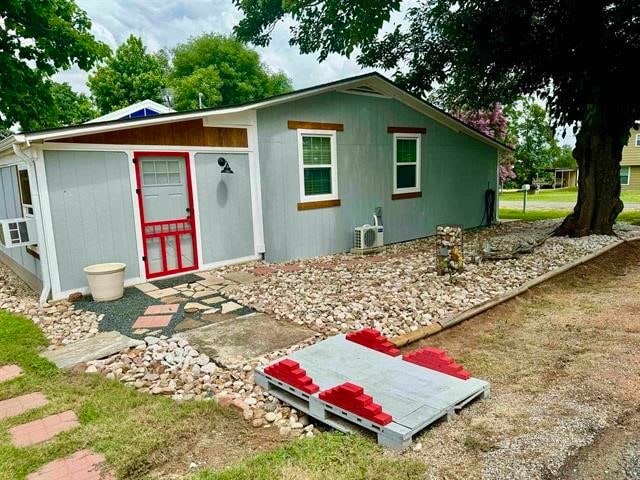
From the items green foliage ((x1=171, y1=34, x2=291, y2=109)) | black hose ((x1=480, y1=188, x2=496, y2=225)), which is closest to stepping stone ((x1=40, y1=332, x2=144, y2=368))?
black hose ((x1=480, y1=188, x2=496, y2=225))

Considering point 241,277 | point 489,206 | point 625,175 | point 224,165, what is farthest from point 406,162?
point 625,175

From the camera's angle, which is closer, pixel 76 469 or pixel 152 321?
pixel 76 469

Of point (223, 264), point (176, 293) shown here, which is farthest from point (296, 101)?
point (176, 293)

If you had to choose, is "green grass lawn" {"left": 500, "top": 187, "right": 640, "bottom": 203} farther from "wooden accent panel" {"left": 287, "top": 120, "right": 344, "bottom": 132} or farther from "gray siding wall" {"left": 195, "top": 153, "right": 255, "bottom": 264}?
"gray siding wall" {"left": 195, "top": 153, "right": 255, "bottom": 264}

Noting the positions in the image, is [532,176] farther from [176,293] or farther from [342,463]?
[342,463]

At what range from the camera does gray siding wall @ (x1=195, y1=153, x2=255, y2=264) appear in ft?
21.2

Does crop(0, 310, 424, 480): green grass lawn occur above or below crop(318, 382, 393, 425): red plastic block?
below

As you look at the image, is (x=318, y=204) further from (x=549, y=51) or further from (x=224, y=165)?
(x=549, y=51)

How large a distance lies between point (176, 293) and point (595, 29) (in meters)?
8.70

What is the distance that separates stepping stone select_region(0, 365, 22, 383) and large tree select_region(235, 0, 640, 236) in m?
6.38

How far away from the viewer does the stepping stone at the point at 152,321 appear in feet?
14.5

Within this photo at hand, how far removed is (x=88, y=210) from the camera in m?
5.41

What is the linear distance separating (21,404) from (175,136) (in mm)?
4094

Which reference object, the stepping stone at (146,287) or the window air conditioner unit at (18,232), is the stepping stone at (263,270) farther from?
the window air conditioner unit at (18,232)
